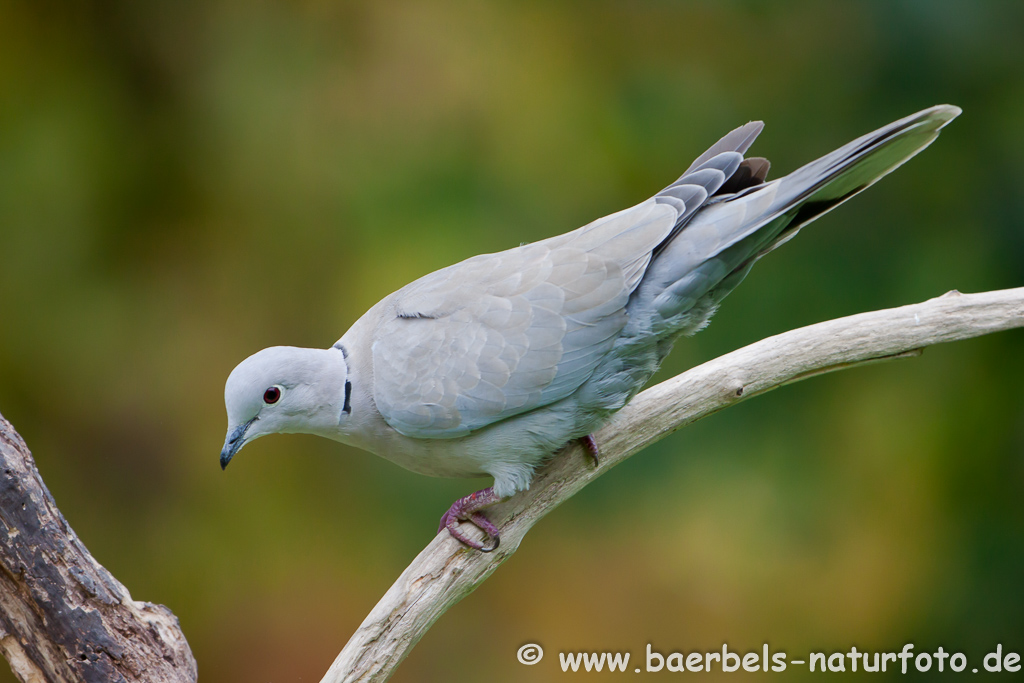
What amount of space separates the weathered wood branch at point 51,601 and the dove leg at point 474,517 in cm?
77

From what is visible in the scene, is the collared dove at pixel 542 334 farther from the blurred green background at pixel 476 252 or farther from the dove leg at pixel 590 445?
the blurred green background at pixel 476 252

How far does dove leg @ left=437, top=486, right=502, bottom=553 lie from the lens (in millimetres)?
1973

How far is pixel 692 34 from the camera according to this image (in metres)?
3.54

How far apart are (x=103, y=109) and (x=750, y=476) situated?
333cm

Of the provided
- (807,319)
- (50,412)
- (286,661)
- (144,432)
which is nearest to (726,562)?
(807,319)

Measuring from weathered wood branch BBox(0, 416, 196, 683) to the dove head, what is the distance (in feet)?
1.23

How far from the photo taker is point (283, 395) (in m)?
1.92

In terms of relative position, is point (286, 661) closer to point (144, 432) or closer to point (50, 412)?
point (144, 432)
